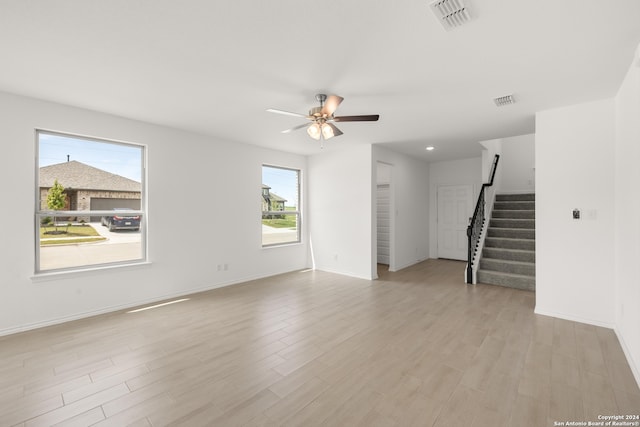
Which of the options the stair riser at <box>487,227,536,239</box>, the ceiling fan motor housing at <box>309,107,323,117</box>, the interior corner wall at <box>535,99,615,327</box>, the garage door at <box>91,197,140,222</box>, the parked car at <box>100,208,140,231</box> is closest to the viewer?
the ceiling fan motor housing at <box>309,107,323,117</box>

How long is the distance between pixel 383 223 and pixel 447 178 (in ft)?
6.84

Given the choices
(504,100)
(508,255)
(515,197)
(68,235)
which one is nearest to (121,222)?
(68,235)

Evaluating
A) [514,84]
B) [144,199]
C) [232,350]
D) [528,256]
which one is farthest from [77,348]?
[528,256]

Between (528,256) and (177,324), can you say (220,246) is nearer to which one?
(177,324)

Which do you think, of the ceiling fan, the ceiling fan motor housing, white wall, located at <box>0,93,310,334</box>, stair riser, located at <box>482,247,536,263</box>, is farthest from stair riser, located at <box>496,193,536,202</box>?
the ceiling fan motor housing

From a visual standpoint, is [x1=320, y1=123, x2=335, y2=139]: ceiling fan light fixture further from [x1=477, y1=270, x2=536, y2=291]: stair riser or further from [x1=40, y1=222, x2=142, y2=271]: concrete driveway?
[x1=477, y1=270, x2=536, y2=291]: stair riser

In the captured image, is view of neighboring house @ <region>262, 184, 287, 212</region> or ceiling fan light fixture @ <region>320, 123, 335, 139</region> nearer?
ceiling fan light fixture @ <region>320, 123, 335, 139</region>

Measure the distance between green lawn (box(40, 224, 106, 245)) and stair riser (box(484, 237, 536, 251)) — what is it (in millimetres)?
6690

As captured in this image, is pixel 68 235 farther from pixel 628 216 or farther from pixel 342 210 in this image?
pixel 628 216

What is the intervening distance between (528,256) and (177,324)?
5760mm

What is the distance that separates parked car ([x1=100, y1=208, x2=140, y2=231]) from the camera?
3.96m

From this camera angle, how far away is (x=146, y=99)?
3.29m

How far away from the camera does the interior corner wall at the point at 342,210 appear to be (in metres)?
5.62

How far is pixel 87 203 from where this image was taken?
148 inches
